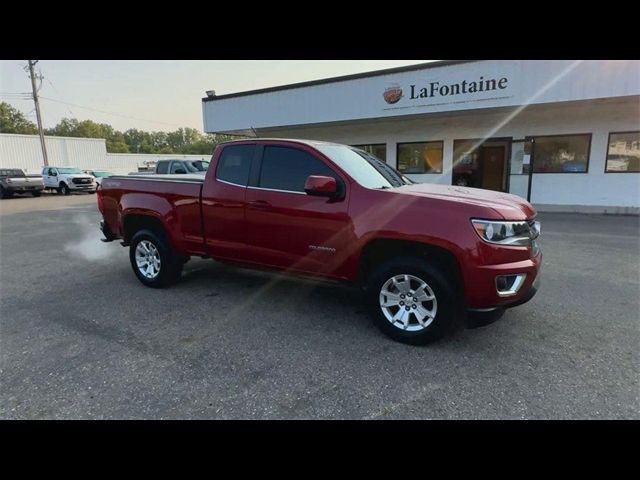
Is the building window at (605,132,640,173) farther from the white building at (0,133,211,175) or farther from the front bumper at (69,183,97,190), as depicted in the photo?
the front bumper at (69,183,97,190)

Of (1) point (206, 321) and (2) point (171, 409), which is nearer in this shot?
(2) point (171, 409)

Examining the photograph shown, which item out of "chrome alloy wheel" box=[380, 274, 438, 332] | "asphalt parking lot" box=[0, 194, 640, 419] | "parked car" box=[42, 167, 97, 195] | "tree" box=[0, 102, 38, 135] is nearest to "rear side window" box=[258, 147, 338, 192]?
"chrome alloy wheel" box=[380, 274, 438, 332]

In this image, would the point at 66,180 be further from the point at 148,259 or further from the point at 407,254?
the point at 407,254

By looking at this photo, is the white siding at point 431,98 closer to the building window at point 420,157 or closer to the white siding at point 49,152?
the building window at point 420,157

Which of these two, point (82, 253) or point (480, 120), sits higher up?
point (480, 120)

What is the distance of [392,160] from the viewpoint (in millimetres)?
14781

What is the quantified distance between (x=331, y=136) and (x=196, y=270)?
1159 cm

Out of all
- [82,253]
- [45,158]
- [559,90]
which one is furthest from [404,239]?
[45,158]

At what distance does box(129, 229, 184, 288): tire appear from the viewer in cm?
505

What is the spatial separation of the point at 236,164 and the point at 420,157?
37.0ft

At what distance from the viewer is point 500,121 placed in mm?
12703

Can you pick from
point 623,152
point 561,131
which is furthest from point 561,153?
point 623,152

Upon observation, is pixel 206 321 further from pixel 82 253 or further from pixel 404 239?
pixel 82 253

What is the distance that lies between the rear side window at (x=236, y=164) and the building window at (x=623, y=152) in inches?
484
